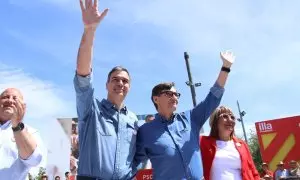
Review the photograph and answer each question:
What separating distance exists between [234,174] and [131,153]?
1405 mm

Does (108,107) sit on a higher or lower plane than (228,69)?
lower

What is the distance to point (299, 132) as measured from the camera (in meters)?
5.77

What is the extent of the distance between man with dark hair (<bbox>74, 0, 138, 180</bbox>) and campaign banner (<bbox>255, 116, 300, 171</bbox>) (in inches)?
118

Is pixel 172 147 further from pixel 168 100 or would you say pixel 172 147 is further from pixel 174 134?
pixel 168 100

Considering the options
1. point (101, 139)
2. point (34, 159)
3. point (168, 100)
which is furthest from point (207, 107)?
point (34, 159)

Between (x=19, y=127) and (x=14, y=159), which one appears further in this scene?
(x=14, y=159)

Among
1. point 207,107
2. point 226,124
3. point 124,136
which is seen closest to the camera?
point 124,136

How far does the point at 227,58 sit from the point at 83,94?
1765 millimetres

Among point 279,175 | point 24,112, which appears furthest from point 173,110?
point 279,175

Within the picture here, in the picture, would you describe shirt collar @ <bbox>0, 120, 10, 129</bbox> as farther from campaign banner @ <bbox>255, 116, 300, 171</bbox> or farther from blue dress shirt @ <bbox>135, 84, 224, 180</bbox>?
campaign banner @ <bbox>255, 116, 300, 171</bbox>

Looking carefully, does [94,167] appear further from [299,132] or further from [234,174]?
[299,132]

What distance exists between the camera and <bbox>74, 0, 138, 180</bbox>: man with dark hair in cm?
316

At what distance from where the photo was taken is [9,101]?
312 centimetres

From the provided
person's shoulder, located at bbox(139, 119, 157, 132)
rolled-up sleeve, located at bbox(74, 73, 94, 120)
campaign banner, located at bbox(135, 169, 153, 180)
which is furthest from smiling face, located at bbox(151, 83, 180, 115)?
campaign banner, located at bbox(135, 169, 153, 180)
